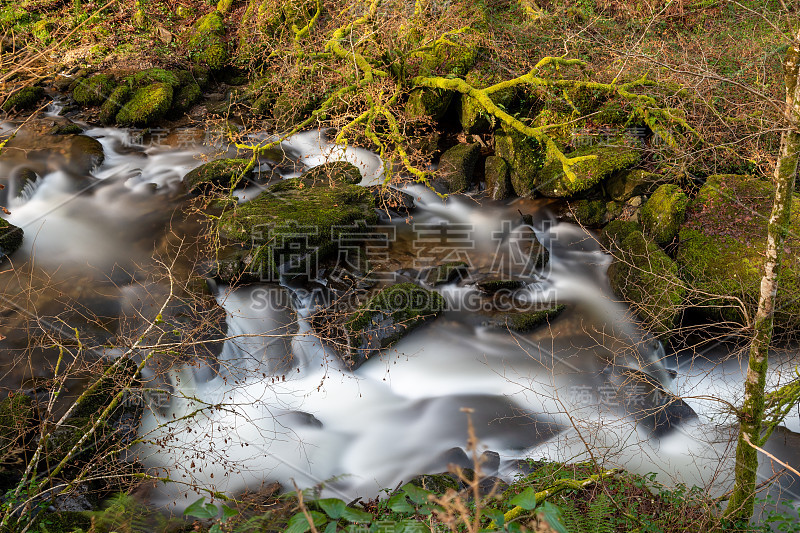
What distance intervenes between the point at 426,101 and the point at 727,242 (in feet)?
18.7

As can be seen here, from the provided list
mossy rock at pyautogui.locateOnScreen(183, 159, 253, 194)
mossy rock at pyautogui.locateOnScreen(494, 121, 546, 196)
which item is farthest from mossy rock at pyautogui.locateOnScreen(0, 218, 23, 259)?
mossy rock at pyautogui.locateOnScreen(494, 121, 546, 196)

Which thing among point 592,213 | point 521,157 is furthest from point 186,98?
point 592,213

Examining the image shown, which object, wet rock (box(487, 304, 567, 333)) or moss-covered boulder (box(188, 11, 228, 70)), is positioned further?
moss-covered boulder (box(188, 11, 228, 70))

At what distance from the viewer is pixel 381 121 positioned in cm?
1048

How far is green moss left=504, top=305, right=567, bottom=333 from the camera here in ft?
23.8

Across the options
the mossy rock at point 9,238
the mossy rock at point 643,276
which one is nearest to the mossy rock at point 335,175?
the mossy rock at point 9,238

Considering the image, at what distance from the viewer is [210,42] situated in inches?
516

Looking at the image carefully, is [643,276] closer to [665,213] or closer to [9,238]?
[665,213]

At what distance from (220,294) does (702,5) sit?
Answer: 12.2m

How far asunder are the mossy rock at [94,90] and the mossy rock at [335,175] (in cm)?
543

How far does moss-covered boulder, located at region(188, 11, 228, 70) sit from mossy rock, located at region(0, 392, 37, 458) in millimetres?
9928

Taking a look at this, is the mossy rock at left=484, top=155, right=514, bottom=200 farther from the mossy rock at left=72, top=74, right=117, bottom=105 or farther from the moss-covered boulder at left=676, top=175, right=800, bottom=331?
the mossy rock at left=72, top=74, right=117, bottom=105

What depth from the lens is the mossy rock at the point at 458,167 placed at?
9.70 metres

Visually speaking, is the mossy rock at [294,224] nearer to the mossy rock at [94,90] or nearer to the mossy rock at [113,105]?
the mossy rock at [113,105]
